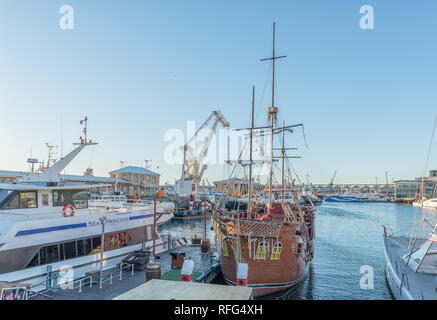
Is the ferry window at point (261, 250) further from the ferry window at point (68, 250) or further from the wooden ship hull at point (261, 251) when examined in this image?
the ferry window at point (68, 250)

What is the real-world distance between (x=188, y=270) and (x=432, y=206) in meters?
128

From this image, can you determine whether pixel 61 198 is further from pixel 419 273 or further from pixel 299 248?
pixel 419 273

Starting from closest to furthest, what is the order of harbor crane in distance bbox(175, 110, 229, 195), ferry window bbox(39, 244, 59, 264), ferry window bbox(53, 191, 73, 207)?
ferry window bbox(39, 244, 59, 264)
ferry window bbox(53, 191, 73, 207)
harbor crane in distance bbox(175, 110, 229, 195)

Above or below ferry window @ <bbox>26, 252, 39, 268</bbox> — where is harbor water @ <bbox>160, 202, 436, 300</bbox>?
below

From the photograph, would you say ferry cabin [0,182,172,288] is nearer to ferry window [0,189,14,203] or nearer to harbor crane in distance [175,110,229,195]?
ferry window [0,189,14,203]

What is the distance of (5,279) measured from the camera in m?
13.8

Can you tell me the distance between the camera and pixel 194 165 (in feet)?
262

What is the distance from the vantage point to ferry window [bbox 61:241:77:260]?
Answer: 54.6 feet

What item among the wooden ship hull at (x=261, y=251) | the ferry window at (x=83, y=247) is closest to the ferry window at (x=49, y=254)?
the ferry window at (x=83, y=247)

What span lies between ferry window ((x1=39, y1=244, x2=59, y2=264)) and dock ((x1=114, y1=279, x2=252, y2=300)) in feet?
31.6

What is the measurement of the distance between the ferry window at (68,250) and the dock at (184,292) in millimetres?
9940

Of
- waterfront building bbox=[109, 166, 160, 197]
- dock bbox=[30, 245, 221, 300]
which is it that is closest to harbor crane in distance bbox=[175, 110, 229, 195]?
waterfront building bbox=[109, 166, 160, 197]
